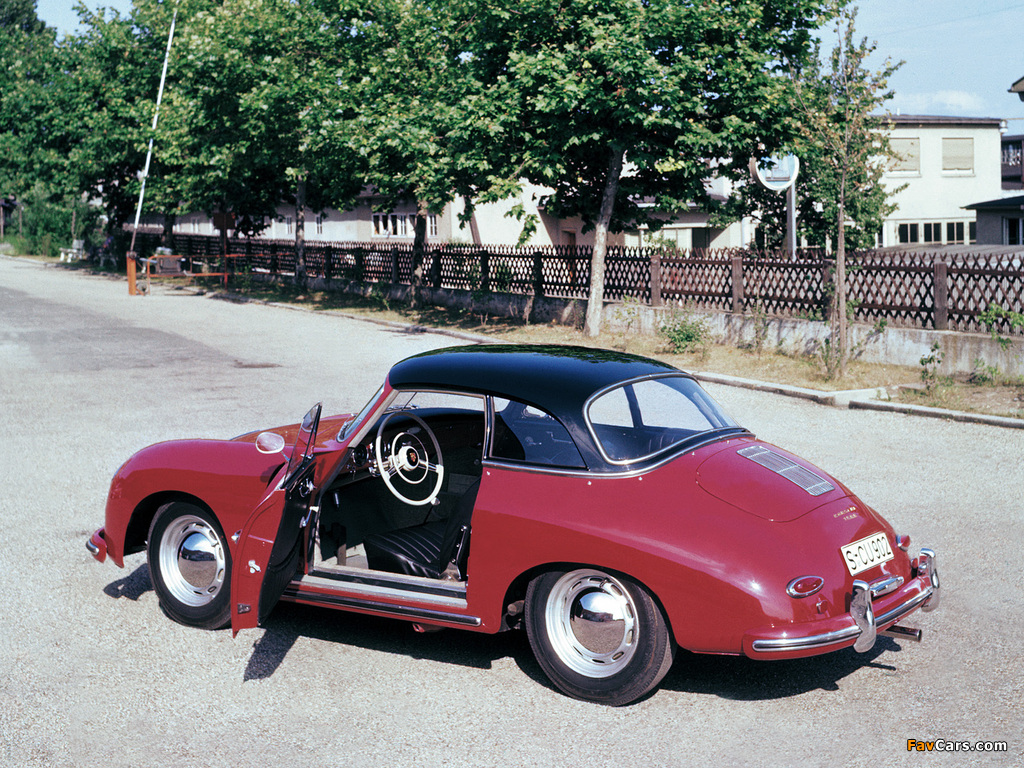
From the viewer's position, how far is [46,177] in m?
45.0

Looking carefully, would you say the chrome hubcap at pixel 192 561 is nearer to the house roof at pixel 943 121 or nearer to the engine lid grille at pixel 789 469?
the engine lid grille at pixel 789 469

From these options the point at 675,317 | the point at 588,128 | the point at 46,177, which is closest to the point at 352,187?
the point at 588,128

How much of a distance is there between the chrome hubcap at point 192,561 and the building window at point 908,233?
164 feet

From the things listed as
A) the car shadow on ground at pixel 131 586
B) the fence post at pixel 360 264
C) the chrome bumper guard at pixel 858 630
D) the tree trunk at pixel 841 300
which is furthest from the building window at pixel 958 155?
the car shadow on ground at pixel 131 586

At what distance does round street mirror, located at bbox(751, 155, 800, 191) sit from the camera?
61.4ft

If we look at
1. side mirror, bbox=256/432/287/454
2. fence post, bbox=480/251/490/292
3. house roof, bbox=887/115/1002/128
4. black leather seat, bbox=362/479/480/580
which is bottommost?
black leather seat, bbox=362/479/480/580

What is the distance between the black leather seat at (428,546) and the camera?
15.9 feet

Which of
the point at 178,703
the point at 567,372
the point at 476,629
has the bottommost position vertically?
the point at 178,703

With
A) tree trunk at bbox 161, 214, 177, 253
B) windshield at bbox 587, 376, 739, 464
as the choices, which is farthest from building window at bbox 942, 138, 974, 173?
windshield at bbox 587, 376, 739, 464

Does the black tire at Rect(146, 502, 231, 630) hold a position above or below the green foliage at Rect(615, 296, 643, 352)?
below

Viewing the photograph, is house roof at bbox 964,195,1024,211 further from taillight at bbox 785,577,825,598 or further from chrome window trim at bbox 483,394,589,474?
taillight at bbox 785,577,825,598

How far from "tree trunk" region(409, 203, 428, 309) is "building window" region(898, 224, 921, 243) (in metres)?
31.7

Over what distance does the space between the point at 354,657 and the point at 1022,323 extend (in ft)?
37.0

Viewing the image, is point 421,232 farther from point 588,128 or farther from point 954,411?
point 954,411
